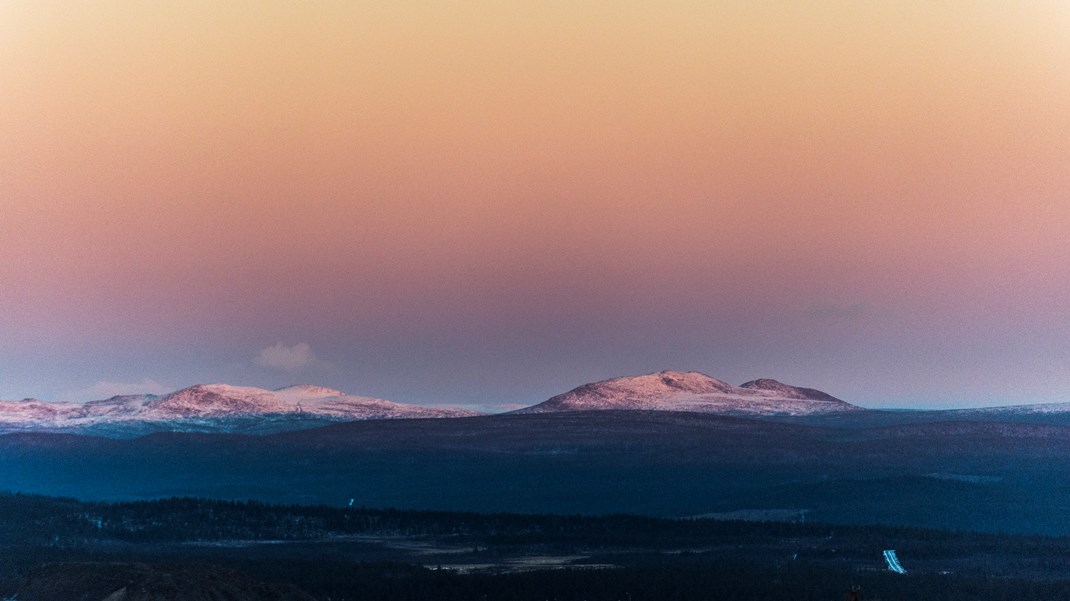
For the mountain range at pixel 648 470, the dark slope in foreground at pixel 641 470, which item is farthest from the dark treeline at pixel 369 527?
the dark slope in foreground at pixel 641 470

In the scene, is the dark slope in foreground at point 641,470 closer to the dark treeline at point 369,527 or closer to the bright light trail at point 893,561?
the dark treeline at point 369,527

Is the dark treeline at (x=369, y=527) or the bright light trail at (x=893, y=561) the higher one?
the dark treeline at (x=369, y=527)

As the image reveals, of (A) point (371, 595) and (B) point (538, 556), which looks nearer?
(A) point (371, 595)

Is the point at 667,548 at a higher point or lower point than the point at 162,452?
lower

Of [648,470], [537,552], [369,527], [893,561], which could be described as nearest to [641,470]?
[648,470]

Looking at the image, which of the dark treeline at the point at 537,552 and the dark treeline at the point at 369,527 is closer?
the dark treeline at the point at 537,552

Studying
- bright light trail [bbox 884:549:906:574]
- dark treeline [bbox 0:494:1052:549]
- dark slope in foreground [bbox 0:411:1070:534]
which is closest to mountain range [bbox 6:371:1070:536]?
dark slope in foreground [bbox 0:411:1070:534]

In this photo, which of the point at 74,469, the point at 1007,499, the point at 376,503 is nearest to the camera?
the point at 1007,499

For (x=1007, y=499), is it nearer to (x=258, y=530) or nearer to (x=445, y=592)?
(x=258, y=530)

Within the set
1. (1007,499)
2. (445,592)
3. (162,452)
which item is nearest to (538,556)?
(445,592)
